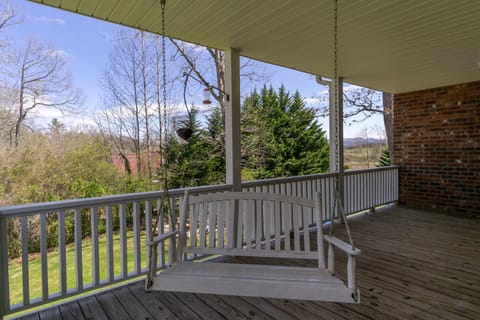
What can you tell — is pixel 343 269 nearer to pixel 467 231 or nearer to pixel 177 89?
pixel 467 231

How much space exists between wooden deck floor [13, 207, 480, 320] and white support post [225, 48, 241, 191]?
1.31m

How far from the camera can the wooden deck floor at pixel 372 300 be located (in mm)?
2049

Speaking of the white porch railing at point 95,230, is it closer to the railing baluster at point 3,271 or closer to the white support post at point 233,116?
the railing baluster at point 3,271

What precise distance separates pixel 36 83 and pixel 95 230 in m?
5.63

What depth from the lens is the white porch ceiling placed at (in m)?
2.28

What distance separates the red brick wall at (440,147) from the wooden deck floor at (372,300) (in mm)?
2222

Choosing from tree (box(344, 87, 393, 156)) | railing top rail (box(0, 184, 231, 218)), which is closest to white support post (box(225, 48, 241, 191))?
railing top rail (box(0, 184, 231, 218))

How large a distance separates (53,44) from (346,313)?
26.8ft

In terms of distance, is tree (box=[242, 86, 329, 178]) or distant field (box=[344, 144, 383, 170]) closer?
tree (box=[242, 86, 329, 178])

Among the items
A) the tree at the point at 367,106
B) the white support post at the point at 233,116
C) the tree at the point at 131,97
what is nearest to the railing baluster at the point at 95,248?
the white support post at the point at 233,116

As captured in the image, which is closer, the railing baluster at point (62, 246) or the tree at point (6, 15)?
the railing baluster at point (62, 246)

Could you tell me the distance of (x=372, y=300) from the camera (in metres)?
2.22

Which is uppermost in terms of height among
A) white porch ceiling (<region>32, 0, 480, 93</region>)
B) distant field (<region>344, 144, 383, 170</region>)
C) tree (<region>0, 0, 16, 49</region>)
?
tree (<region>0, 0, 16, 49</region>)

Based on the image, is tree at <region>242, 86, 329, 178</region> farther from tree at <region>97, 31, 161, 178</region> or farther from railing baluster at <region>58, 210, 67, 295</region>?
railing baluster at <region>58, 210, 67, 295</region>
